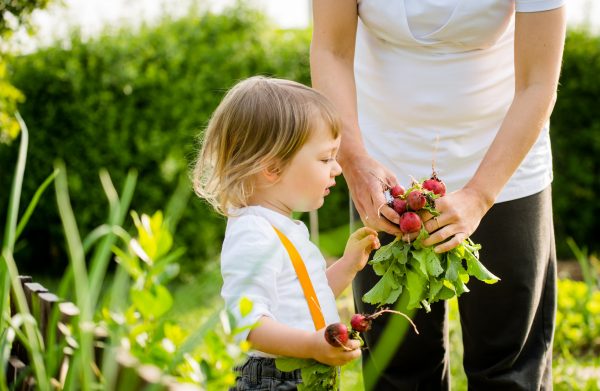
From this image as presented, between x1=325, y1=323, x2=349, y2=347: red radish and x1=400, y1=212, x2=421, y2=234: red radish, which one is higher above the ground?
x1=400, y1=212, x2=421, y2=234: red radish

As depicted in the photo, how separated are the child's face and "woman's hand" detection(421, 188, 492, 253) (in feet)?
0.86

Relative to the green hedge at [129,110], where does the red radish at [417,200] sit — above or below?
above

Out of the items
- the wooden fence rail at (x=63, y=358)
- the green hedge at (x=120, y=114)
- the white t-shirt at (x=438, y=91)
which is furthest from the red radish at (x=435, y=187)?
the green hedge at (x=120, y=114)

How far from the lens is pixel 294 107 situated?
2.12 metres

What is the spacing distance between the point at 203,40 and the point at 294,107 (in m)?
4.92

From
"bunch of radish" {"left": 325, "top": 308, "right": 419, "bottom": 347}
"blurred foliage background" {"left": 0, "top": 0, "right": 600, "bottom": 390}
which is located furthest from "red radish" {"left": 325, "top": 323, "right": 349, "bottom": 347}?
"blurred foliage background" {"left": 0, "top": 0, "right": 600, "bottom": 390}

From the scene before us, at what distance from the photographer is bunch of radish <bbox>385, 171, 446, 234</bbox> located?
6.55ft

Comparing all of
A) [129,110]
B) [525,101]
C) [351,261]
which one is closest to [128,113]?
[129,110]

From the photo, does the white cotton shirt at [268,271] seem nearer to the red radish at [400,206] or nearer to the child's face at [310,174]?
the child's face at [310,174]

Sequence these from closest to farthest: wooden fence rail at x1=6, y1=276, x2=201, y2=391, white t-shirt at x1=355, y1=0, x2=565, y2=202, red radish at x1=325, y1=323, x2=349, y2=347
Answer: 1. wooden fence rail at x1=6, y1=276, x2=201, y2=391
2. red radish at x1=325, y1=323, x2=349, y2=347
3. white t-shirt at x1=355, y1=0, x2=565, y2=202

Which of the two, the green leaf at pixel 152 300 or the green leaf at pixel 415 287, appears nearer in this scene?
the green leaf at pixel 152 300

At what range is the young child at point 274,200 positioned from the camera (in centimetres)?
198

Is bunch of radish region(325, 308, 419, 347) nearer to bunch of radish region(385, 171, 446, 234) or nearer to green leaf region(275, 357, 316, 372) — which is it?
green leaf region(275, 357, 316, 372)

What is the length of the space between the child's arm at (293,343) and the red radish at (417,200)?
0.36m
